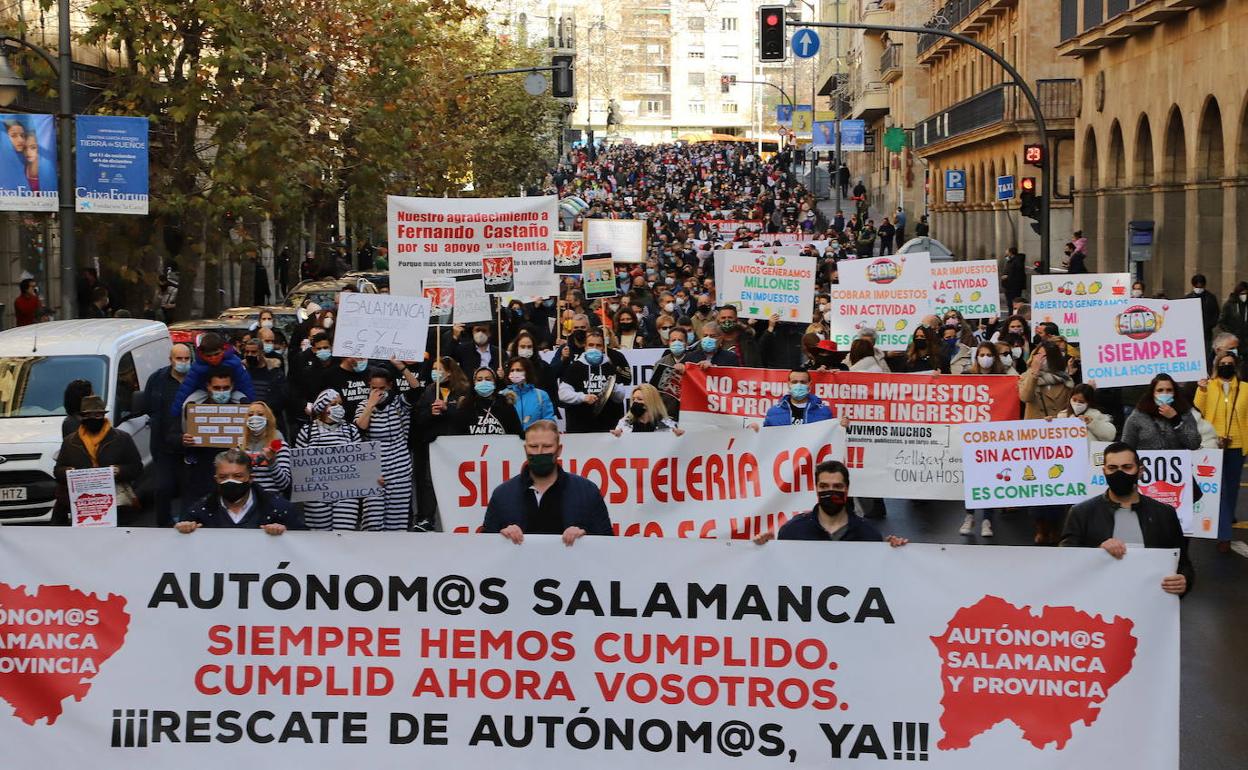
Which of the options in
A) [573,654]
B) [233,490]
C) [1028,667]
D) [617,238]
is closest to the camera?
[1028,667]

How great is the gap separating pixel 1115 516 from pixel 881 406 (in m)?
5.12

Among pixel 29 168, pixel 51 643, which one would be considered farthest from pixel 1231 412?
pixel 29 168

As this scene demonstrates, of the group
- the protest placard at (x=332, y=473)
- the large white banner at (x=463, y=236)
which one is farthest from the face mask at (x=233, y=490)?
the large white banner at (x=463, y=236)

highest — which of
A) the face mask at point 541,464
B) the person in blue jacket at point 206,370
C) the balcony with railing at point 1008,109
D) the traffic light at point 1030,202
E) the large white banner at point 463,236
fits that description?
the balcony with railing at point 1008,109

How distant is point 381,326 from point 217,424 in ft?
8.37

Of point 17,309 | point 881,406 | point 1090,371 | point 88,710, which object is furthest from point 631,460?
point 17,309

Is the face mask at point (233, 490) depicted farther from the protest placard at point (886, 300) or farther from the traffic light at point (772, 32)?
the traffic light at point (772, 32)

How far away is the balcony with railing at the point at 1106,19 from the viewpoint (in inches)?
1209

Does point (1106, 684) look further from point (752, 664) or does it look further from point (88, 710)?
point (88, 710)

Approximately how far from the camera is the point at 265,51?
29.1 m

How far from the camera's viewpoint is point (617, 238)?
24969 millimetres

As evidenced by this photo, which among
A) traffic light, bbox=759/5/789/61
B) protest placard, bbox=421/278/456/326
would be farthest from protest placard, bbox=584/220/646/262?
traffic light, bbox=759/5/789/61

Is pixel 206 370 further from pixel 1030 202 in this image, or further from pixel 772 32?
pixel 1030 202

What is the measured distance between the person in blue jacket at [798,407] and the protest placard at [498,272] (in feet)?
15.7
